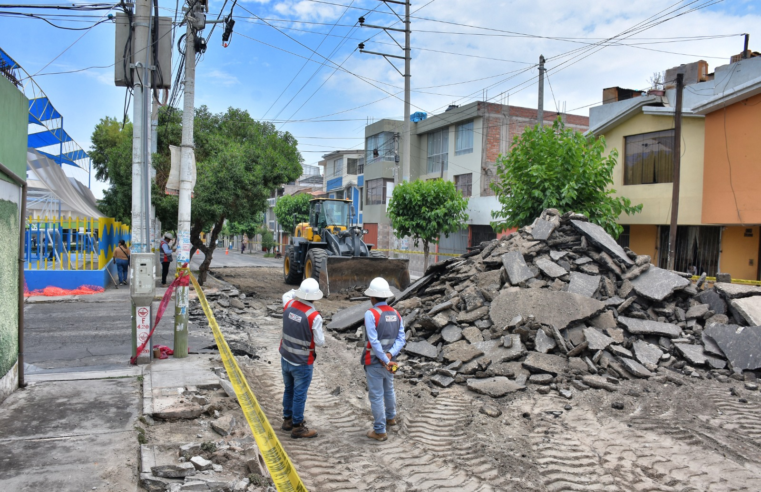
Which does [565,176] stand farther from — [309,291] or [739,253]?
[309,291]

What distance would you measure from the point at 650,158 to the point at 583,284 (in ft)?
38.2

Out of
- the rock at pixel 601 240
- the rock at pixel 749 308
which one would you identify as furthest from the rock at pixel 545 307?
the rock at pixel 749 308

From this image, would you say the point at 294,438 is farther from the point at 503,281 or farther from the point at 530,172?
the point at 530,172

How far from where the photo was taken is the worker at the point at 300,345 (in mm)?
5512

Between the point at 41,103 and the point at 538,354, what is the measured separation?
21384 mm

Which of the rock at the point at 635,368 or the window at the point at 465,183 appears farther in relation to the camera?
the window at the point at 465,183

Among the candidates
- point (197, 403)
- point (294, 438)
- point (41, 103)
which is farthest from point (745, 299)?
point (41, 103)

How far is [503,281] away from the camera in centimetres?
1001

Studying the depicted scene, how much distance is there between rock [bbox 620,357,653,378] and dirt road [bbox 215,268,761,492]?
0.15 metres

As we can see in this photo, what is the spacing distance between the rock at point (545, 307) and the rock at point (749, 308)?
2292 millimetres

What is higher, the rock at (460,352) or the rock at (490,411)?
the rock at (460,352)

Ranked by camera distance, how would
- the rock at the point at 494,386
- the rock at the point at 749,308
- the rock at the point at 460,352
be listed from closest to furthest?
the rock at the point at 494,386 < the rock at the point at 460,352 < the rock at the point at 749,308

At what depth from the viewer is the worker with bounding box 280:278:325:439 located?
5.51 m

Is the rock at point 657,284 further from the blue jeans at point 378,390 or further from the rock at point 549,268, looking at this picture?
the blue jeans at point 378,390
